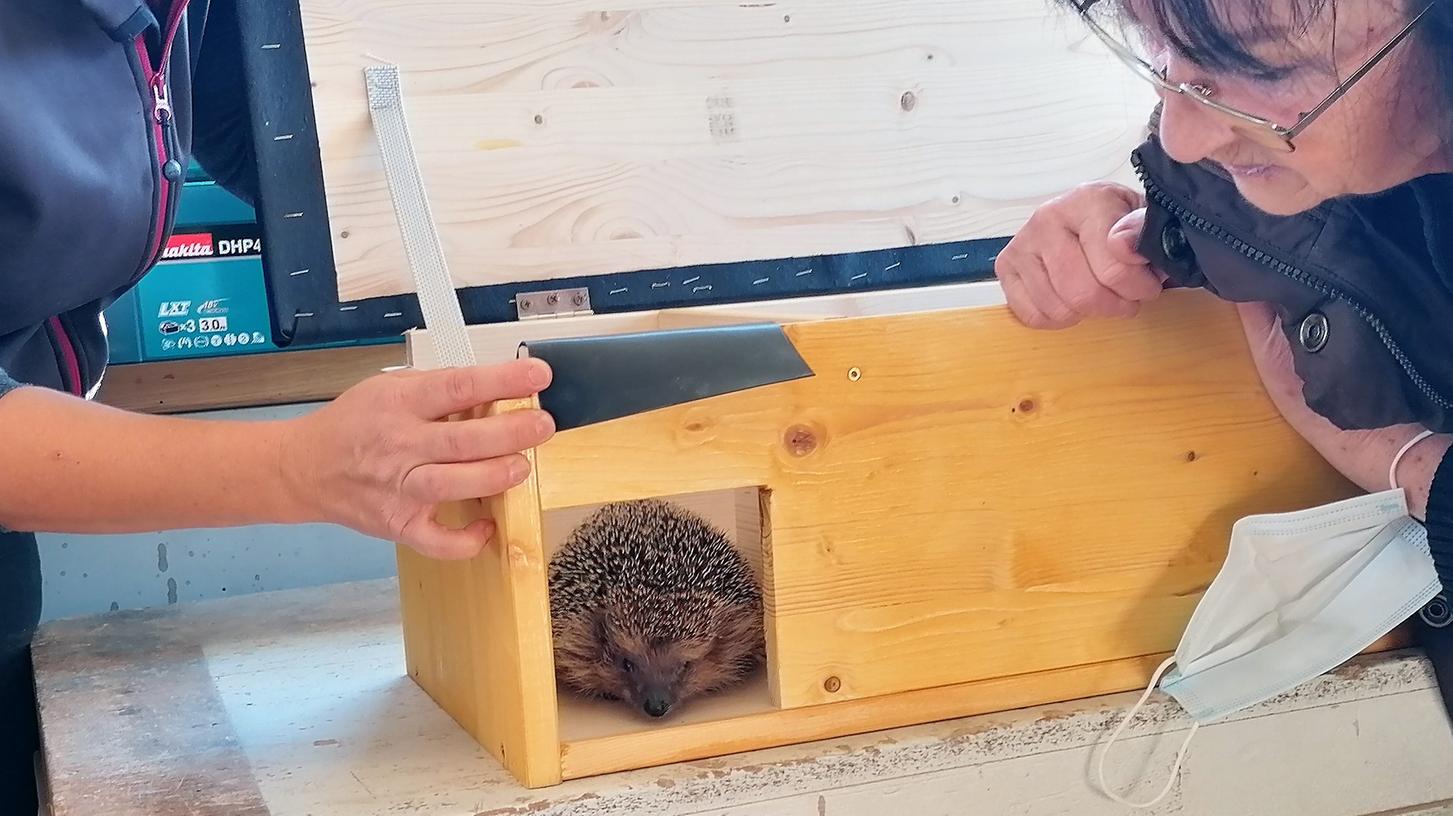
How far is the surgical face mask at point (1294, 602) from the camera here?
110 cm

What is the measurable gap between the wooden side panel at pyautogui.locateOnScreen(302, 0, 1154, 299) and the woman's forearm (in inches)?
17.3

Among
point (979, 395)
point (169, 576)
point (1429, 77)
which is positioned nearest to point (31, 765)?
point (169, 576)

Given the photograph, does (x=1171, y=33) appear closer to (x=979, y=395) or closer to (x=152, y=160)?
(x=979, y=395)

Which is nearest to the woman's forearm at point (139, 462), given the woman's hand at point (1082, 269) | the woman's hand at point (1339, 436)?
the woman's hand at point (1082, 269)

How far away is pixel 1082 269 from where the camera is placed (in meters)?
1.10

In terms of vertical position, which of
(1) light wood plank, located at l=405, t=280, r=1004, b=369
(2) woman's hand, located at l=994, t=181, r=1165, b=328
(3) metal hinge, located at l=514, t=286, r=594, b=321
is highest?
(2) woman's hand, located at l=994, t=181, r=1165, b=328

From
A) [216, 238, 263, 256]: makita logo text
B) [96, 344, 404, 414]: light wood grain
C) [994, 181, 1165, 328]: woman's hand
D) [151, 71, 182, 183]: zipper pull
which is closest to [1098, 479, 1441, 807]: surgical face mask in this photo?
[994, 181, 1165, 328]: woman's hand

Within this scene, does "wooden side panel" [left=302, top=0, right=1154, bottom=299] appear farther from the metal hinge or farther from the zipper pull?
the zipper pull

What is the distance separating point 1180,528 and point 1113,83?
840mm

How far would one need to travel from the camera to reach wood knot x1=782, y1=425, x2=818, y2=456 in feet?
3.39

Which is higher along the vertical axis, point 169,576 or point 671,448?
point 671,448

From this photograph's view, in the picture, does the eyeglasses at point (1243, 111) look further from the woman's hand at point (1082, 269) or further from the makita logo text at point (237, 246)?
the makita logo text at point (237, 246)

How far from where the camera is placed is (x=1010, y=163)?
1707 millimetres

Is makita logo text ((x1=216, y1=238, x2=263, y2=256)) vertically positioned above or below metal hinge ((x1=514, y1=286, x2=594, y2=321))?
above
